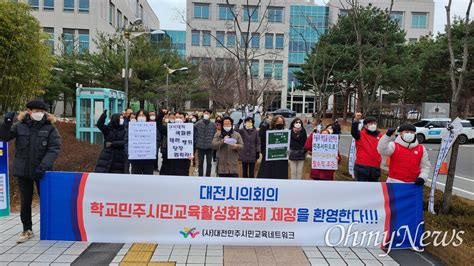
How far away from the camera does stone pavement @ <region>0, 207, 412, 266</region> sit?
5.07 meters

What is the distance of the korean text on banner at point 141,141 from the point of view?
8.07m

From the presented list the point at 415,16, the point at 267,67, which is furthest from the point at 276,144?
the point at 415,16

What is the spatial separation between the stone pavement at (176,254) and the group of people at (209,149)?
491mm

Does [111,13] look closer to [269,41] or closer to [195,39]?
[195,39]

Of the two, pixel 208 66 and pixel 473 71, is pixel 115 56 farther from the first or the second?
pixel 473 71

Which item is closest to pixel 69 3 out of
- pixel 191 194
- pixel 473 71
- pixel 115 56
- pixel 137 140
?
pixel 115 56

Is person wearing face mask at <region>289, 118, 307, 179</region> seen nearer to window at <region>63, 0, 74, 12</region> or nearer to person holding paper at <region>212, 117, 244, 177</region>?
person holding paper at <region>212, 117, 244, 177</region>

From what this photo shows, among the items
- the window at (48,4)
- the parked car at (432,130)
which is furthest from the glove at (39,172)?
the window at (48,4)

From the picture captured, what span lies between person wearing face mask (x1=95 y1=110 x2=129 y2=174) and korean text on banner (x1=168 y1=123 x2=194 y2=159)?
0.93m

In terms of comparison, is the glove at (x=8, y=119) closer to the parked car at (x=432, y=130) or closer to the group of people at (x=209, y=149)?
the group of people at (x=209, y=149)

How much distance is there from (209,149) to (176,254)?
4704 millimetres

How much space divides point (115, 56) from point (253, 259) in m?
22.9

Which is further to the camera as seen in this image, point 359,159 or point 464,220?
point 359,159

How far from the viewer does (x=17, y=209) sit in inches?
295
